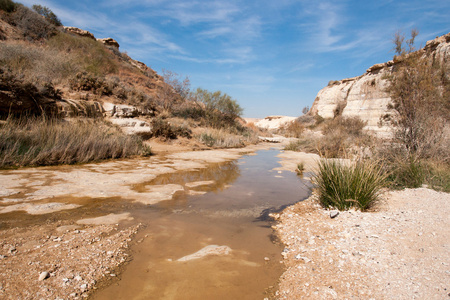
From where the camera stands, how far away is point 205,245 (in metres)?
2.56

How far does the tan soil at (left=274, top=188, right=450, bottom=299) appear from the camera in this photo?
172cm

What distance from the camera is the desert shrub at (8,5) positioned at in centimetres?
1831

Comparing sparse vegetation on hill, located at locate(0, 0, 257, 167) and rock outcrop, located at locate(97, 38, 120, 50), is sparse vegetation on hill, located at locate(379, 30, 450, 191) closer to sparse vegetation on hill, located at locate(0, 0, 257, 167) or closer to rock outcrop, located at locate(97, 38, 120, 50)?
sparse vegetation on hill, located at locate(0, 0, 257, 167)

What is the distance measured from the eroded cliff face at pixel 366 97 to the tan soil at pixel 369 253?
51.6 ft

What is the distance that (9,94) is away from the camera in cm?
707

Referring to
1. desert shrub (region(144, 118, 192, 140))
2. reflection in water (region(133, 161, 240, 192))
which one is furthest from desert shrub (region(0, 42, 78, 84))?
reflection in water (region(133, 161, 240, 192))

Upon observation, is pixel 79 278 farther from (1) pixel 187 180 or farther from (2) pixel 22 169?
(2) pixel 22 169

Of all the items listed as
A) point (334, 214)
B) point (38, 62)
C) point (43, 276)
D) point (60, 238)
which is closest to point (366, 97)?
point (334, 214)

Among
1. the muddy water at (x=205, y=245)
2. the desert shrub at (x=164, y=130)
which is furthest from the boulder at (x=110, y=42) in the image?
the muddy water at (x=205, y=245)

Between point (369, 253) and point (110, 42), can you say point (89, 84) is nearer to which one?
point (369, 253)

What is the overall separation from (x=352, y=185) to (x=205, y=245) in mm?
2341

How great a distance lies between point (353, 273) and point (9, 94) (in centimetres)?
965

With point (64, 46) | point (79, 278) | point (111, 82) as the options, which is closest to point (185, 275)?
point (79, 278)

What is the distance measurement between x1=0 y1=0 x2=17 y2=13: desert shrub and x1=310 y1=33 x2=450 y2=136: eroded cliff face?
96.6 feet
